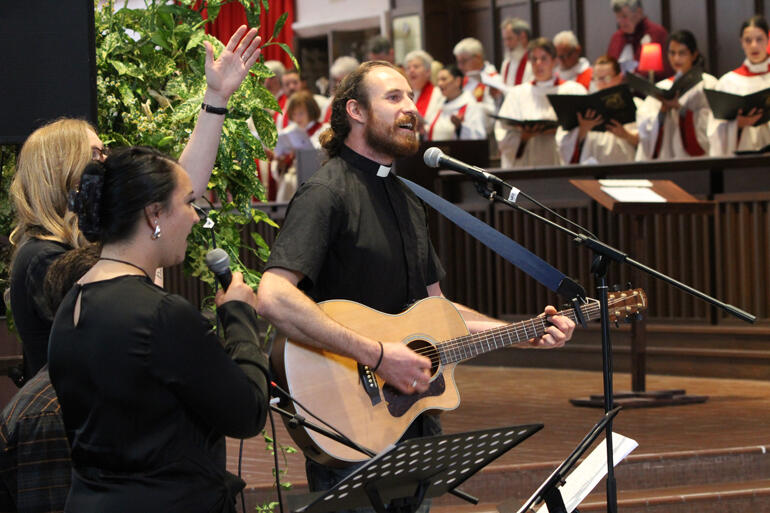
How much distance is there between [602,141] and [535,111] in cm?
105

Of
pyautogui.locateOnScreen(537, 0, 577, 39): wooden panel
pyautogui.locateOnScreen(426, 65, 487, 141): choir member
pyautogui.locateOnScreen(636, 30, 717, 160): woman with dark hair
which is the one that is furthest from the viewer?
pyautogui.locateOnScreen(537, 0, 577, 39): wooden panel

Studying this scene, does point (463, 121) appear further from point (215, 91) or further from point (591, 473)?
point (591, 473)

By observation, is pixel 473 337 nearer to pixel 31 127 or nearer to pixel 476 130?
pixel 31 127

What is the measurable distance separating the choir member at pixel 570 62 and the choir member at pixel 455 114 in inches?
32.0

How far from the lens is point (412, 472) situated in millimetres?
2375

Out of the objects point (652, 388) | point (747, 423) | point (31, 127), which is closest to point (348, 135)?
point (31, 127)

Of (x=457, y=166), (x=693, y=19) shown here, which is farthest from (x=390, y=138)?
(x=693, y=19)

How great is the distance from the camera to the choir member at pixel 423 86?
1089 cm

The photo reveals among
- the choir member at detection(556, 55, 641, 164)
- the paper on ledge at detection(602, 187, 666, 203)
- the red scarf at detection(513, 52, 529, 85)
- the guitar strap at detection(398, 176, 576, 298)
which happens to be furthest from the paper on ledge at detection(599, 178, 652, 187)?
the red scarf at detection(513, 52, 529, 85)

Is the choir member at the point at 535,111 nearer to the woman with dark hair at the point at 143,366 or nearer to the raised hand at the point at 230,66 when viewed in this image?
the raised hand at the point at 230,66

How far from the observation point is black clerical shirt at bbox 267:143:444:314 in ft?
9.87

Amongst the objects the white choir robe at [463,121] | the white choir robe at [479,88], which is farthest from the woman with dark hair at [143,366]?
the white choir robe at [479,88]

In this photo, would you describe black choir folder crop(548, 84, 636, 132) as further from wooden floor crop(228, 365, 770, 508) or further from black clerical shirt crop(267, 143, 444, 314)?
black clerical shirt crop(267, 143, 444, 314)

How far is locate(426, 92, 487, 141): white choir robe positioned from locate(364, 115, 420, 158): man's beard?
703 cm
